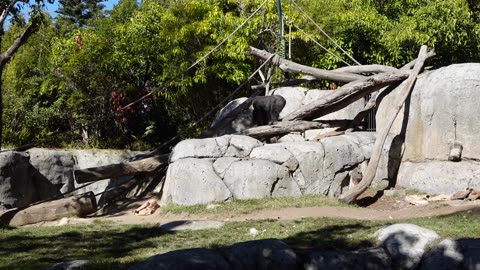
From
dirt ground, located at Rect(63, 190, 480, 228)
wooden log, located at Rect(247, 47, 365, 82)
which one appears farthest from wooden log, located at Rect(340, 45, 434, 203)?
wooden log, located at Rect(247, 47, 365, 82)

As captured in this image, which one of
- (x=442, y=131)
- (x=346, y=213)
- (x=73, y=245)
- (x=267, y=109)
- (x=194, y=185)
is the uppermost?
(x=267, y=109)

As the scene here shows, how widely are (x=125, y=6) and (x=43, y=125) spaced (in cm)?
1236

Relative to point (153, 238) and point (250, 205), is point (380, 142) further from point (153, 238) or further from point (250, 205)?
point (153, 238)

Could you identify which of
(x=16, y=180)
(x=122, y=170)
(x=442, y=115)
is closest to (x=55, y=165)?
(x=16, y=180)

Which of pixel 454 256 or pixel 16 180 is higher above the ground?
pixel 16 180

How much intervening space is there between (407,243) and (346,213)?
14.2 ft

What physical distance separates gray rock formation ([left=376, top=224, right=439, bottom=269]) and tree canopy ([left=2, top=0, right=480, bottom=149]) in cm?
1197

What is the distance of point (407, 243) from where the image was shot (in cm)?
711

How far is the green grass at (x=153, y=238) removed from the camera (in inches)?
315

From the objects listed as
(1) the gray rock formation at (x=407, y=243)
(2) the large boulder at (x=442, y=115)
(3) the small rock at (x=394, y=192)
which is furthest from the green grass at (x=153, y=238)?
(2) the large boulder at (x=442, y=115)

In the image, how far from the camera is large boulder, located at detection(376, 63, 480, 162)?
Answer: 1351 cm

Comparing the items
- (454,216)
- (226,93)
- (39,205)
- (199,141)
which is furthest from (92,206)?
(226,93)

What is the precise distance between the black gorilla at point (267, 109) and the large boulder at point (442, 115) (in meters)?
2.78

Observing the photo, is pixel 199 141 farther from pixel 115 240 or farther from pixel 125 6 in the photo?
pixel 125 6
